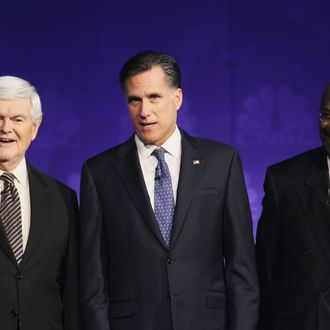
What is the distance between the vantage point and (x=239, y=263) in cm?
321

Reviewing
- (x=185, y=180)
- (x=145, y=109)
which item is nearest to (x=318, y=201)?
(x=185, y=180)

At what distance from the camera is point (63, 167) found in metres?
4.62

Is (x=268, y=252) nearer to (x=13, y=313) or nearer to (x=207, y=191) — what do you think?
(x=207, y=191)

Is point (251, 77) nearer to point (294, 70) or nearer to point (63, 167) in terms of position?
point (294, 70)

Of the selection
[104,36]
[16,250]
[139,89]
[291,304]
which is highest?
[104,36]

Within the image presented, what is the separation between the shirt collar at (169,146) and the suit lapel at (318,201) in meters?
0.45

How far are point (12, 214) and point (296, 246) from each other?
Result: 3.28 ft

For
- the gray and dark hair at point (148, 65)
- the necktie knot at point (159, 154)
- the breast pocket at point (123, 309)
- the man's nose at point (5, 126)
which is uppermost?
the gray and dark hair at point (148, 65)

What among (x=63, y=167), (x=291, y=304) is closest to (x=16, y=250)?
(x=291, y=304)

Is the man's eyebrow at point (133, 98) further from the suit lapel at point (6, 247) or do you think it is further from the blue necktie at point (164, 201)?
the suit lapel at point (6, 247)

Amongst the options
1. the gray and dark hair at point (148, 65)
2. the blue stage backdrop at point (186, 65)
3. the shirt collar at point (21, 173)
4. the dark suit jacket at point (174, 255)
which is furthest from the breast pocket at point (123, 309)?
the blue stage backdrop at point (186, 65)

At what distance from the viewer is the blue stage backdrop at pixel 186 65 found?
4.60 m

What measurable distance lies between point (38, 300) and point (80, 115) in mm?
1580

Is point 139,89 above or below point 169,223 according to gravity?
above
